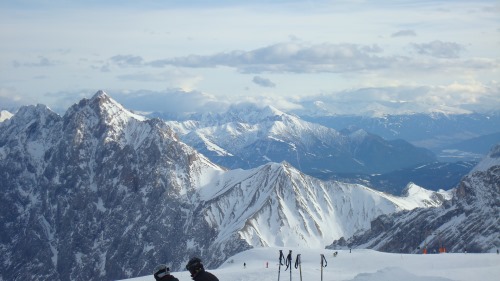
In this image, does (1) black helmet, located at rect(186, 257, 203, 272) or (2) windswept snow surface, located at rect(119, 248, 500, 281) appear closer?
(1) black helmet, located at rect(186, 257, 203, 272)

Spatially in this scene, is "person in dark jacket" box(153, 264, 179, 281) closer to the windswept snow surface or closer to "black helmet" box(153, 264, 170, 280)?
"black helmet" box(153, 264, 170, 280)

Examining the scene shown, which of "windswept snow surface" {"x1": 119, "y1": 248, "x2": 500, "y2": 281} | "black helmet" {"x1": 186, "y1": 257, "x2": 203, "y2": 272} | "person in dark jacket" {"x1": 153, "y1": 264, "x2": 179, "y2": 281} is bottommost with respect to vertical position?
"windswept snow surface" {"x1": 119, "y1": 248, "x2": 500, "y2": 281}

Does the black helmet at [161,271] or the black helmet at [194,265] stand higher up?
the black helmet at [194,265]

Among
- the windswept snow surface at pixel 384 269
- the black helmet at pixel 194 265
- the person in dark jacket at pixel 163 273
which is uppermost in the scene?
the black helmet at pixel 194 265

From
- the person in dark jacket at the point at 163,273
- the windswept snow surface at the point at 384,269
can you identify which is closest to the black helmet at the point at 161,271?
the person in dark jacket at the point at 163,273

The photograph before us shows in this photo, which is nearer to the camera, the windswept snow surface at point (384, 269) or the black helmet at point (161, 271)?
the black helmet at point (161, 271)

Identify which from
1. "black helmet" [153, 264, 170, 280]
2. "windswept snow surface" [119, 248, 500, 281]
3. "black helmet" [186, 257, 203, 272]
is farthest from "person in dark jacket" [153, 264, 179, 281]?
"windswept snow surface" [119, 248, 500, 281]

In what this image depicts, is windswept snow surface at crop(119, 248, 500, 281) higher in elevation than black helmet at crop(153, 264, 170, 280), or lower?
lower

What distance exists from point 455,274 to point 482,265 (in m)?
10.2

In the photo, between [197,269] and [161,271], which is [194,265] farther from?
[161,271]

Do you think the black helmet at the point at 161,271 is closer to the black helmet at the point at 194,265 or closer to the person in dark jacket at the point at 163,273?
the person in dark jacket at the point at 163,273

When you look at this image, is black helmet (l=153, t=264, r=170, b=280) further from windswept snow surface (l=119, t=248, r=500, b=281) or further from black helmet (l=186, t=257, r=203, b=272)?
windswept snow surface (l=119, t=248, r=500, b=281)

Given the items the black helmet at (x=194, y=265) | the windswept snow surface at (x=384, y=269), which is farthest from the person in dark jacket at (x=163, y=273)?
the windswept snow surface at (x=384, y=269)

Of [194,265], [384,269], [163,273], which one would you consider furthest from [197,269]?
[384,269]
